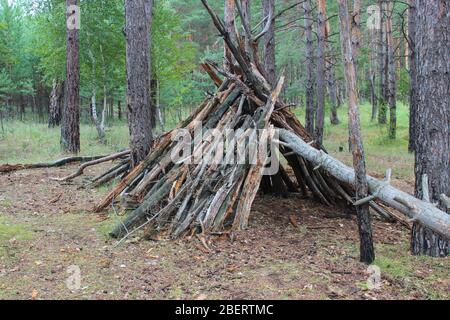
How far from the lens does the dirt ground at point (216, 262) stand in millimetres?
3615

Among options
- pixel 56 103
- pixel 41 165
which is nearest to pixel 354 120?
pixel 41 165

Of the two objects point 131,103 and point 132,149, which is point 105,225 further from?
point 131,103

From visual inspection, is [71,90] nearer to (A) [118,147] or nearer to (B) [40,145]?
(A) [118,147]

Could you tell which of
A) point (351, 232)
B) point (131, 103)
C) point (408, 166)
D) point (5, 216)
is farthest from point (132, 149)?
point (408, 166)

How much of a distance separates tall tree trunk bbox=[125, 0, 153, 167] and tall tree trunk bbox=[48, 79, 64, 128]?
40.8 ft

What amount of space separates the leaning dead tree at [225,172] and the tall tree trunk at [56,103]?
42.9ft

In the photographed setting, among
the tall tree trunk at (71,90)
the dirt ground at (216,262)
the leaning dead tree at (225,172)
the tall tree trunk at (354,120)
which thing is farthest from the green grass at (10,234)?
the tall tree trunk at (71,90)

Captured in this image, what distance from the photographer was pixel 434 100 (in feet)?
13.9

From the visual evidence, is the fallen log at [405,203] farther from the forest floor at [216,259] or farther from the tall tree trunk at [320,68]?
the tall tree trunk at [320,68]

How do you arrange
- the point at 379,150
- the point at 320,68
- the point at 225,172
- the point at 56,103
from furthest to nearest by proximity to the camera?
the point at 56,103, the point at 379,150, the point at 320,68, the point at 225,172

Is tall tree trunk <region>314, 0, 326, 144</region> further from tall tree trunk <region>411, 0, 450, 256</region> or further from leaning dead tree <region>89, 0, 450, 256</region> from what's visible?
tall tree trunk <region>411, 0, 450, 256</region>

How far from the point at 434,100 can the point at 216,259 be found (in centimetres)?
270
